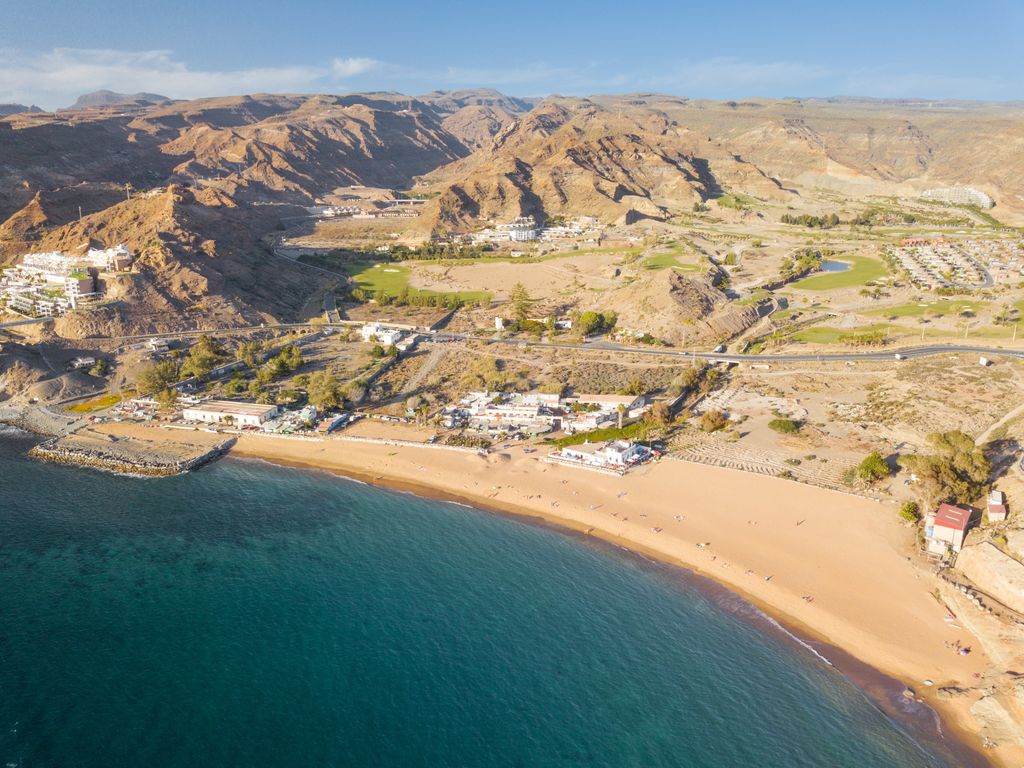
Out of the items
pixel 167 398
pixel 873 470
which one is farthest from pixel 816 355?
pixel 167 398

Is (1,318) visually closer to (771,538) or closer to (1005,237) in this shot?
(771,538)

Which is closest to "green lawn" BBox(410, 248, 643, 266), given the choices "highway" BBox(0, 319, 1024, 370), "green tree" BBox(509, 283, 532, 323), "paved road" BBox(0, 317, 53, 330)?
"green tree" BBox(509, 283, 532, 323)

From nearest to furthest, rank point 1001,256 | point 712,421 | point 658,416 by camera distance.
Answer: point 712,421
point 658,416
point 1001,256

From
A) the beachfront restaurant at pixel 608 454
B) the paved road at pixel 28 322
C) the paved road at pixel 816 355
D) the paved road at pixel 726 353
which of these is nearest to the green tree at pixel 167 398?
the paved road at pixel 726 353

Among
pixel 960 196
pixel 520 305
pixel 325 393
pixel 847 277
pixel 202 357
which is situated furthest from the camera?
pixel 960 196

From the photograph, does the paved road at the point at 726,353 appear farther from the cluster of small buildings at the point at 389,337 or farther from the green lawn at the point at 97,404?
the green lawn at the point at 97,404

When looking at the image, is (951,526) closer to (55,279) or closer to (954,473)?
(954,473)

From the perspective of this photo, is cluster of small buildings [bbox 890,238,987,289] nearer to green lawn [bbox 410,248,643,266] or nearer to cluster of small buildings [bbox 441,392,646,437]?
green lawn [bbox 410,248,643,266]

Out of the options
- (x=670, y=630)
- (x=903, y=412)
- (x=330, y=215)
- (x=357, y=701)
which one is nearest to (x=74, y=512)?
(x=357, y=701)
